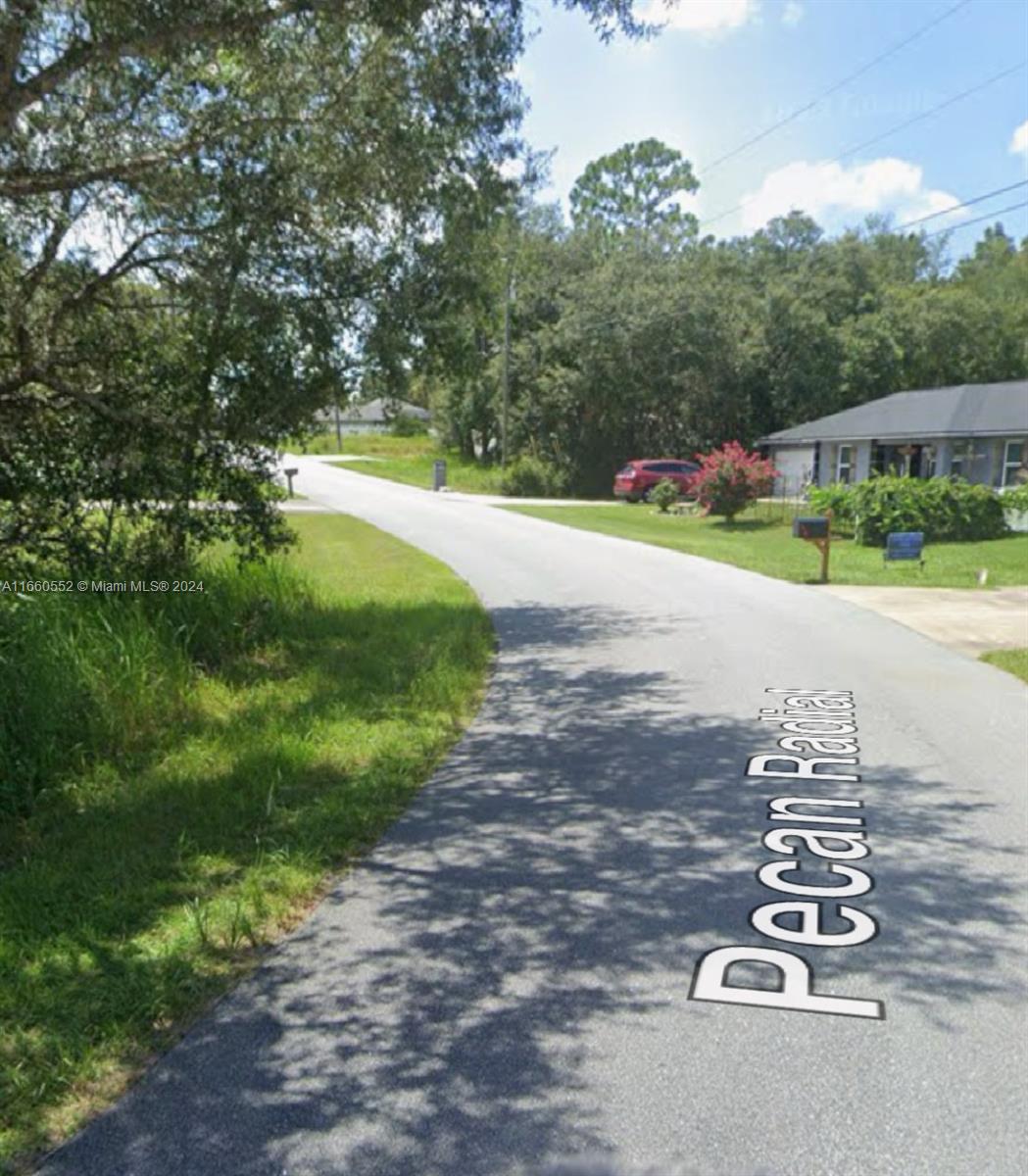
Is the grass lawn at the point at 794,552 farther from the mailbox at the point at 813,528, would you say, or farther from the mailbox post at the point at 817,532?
the mailbox at the point at 813,528

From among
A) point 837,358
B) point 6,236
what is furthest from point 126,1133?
point 837,358

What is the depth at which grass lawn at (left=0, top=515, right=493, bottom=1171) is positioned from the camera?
3.29 m

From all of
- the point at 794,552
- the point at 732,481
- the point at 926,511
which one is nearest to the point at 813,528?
the point at 794,552

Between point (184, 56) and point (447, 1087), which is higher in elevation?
point (184, 56)

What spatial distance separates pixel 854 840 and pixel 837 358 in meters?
42.9

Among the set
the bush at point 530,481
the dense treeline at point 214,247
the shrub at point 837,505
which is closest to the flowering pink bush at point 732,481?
the shrub at point 837,505

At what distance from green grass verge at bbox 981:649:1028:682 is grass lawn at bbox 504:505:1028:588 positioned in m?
5.29

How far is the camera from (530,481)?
39.1 m

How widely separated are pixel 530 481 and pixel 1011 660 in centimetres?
3058

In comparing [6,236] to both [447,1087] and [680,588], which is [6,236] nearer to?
[447,1087]

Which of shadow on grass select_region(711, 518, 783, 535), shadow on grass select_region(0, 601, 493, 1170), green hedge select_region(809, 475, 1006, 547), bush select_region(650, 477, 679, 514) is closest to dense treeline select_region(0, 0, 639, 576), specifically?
shadow on grass select_region(0, 601, 493, 1170)

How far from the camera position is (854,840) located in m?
4.78

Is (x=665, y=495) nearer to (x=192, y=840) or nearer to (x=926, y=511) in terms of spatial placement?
(x=926, y=511)

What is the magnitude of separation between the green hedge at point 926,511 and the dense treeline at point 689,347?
609 inches
